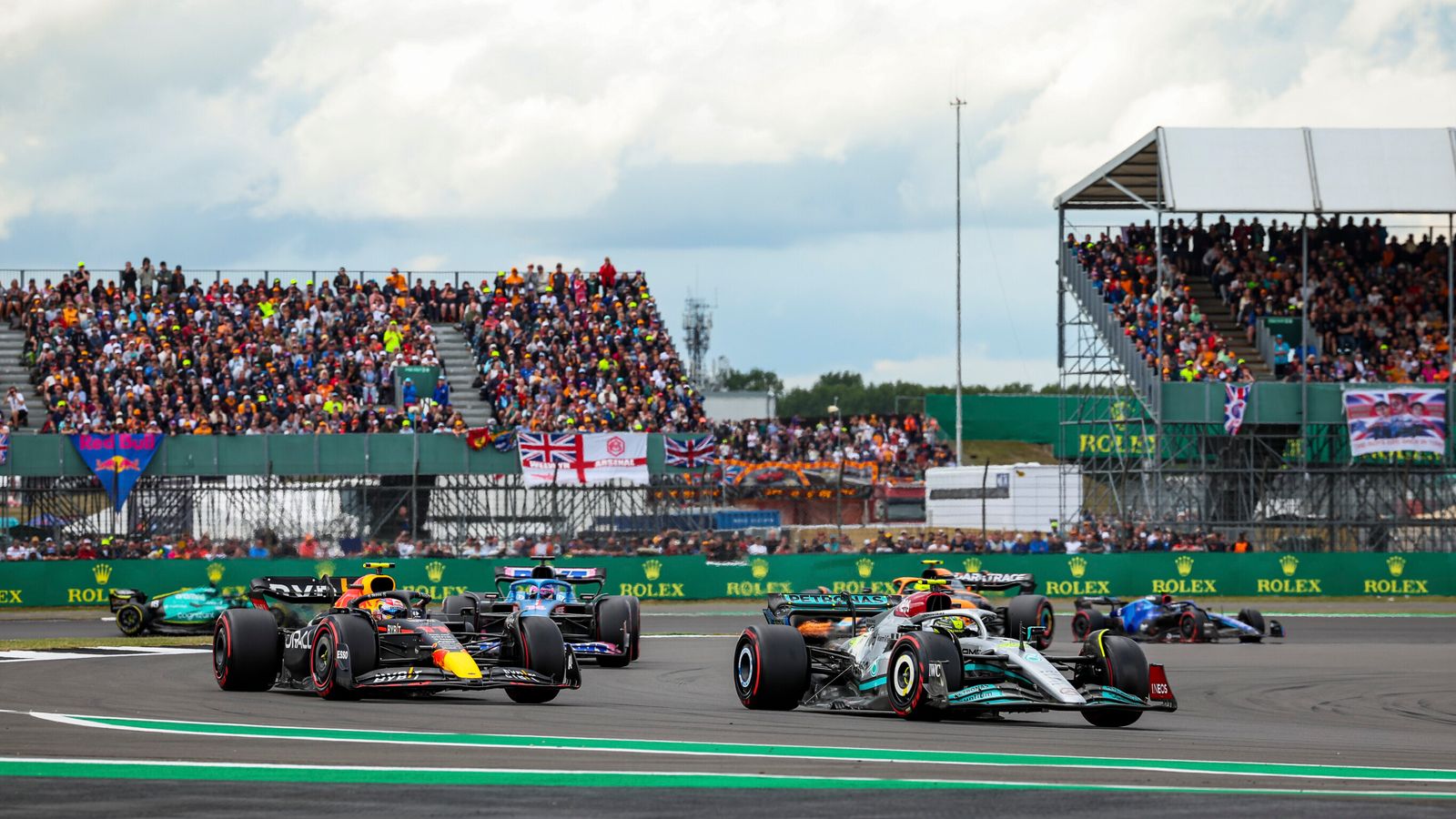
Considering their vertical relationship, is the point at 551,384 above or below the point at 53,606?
above

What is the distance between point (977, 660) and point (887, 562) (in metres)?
26.2

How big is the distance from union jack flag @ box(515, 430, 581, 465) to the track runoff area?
67.8 ft

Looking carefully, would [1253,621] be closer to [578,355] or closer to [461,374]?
[578,355]

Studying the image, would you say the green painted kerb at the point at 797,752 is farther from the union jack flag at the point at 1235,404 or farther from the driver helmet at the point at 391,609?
the union jack flag at the point at 1235,404

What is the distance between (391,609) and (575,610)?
681 cm

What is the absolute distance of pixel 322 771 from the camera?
11.6 meters

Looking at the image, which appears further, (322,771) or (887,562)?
(887,562)

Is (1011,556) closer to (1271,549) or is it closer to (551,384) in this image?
(1271,549)

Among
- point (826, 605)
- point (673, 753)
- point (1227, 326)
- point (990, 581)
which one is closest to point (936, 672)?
point (673, 753)

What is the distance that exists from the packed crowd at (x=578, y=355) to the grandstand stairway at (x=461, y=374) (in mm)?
388

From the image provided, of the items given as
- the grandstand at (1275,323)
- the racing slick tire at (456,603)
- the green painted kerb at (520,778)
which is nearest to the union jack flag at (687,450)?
the grandstand at (1275,323)

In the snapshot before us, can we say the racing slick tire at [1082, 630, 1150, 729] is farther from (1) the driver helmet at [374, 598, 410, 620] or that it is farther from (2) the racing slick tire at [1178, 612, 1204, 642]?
(2) the racing slick tire at [1178, 612, 1204, 642]

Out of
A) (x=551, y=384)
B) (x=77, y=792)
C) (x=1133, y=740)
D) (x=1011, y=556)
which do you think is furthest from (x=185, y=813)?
(x=551, y=384)

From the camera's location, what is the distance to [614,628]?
24.7 meters
